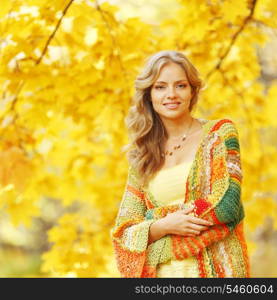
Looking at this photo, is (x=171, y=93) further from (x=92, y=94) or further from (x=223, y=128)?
(x=92, y=94)

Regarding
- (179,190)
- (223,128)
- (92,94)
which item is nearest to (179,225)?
(179,190)

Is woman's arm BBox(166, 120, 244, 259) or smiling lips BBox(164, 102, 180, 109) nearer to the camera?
woman's arm BBox(166, 120, 244, 259)

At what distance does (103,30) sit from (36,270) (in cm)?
837

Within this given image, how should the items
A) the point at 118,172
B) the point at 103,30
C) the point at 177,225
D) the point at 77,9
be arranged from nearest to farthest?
1. the point at 177,225
2. the point at 77,9
3. the point at 103,30
4. the point at 118,172

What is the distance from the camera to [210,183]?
5.87ft

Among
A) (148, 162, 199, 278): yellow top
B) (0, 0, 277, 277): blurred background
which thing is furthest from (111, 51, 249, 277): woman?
(0, 0, 277, 277): blurred background

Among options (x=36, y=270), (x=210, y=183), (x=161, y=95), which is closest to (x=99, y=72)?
(x=161, y=95)

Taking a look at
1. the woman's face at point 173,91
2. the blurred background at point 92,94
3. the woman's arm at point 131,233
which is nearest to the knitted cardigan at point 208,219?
the woman's arm at point 131,233

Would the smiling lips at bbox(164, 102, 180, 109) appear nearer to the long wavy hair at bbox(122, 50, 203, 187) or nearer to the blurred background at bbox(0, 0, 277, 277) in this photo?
the long wavy hair at bbox(122, 50, 203, 187)

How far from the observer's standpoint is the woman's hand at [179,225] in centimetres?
173

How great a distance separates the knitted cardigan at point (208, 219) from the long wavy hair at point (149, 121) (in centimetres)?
10

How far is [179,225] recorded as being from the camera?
1749 mm

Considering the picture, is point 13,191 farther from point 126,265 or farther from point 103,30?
point 126,265

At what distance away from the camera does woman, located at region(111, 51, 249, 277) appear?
5.74 feet
